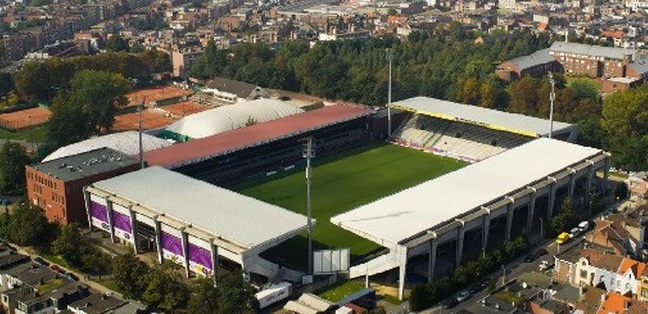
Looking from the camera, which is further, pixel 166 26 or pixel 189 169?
pixel 166 26

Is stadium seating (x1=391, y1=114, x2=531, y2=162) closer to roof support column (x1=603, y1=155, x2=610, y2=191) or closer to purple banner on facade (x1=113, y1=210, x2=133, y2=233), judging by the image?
roof support column (x1=603, y1=155, x2=610, y2=191)

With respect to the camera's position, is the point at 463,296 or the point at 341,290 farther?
the point at 341,290

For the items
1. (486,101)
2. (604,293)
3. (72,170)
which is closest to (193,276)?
(72,170)

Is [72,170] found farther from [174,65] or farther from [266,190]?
[174,65]

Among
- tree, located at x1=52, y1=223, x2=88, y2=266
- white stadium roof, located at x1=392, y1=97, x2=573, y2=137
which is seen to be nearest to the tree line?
white stadium roof, located at x1=392, y1=97, x2=573, y2=137

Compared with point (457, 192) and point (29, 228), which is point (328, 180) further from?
point (29, 228)

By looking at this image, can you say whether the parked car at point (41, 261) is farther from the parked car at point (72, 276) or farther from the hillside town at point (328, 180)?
the parked car at point (72, 276)

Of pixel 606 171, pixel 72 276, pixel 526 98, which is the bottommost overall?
pixel 72 276

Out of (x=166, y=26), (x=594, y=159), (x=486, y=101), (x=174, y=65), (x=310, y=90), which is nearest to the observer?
(x=594, y=159)

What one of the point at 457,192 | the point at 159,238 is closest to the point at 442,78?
the point at 457,192
